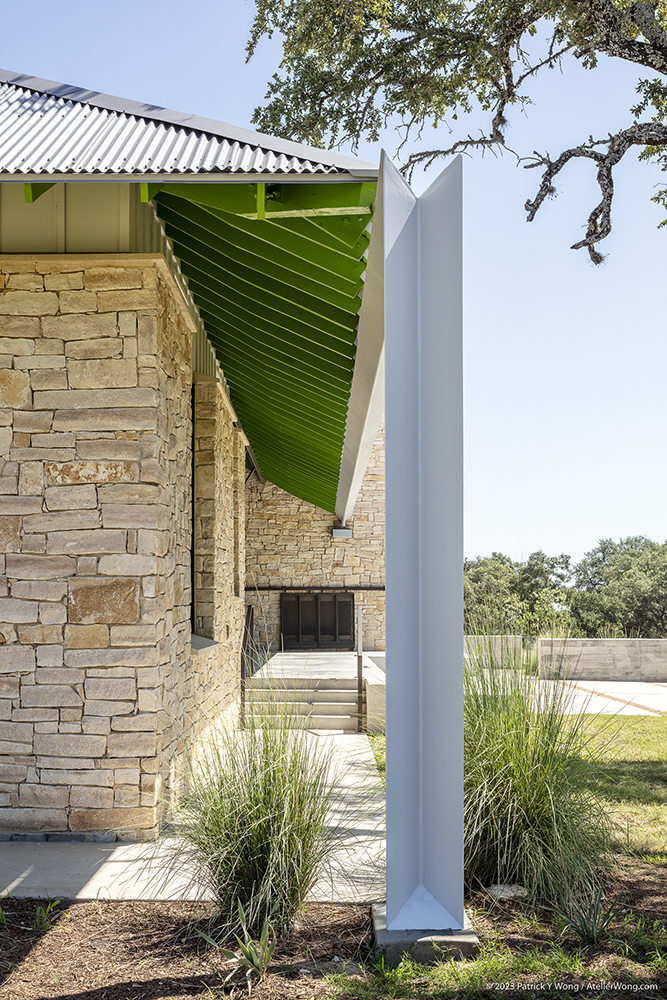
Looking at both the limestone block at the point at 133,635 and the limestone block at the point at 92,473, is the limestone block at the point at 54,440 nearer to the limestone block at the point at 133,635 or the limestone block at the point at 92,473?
the limestone block at the point at 92,473

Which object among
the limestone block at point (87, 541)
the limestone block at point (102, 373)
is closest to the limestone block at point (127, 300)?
the limestone block at point (102, 373)

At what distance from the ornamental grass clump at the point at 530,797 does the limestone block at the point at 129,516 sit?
79.3 inches

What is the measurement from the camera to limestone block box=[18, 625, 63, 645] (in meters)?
4.06

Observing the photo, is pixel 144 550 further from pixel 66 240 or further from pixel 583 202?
pixel 583 202

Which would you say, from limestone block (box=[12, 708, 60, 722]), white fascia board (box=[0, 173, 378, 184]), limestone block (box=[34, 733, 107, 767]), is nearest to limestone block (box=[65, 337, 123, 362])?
white fascia board (box=[0, 173, 378, 184])

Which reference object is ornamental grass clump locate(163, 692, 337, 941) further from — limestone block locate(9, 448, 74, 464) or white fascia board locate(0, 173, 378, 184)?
white fascia board locate(0, 173, 378, 184)

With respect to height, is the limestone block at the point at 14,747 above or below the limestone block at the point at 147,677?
below

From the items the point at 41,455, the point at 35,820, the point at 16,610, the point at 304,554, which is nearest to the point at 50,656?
the point at 16,610

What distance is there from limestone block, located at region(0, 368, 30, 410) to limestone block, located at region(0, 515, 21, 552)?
0.66 metres

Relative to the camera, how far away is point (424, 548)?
9.46ft

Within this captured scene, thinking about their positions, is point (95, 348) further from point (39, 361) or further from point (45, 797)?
point (45, 797)

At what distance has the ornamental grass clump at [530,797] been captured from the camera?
305cm

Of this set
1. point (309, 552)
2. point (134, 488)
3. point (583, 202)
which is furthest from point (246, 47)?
point (309, 552)

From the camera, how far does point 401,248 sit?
115 inches
